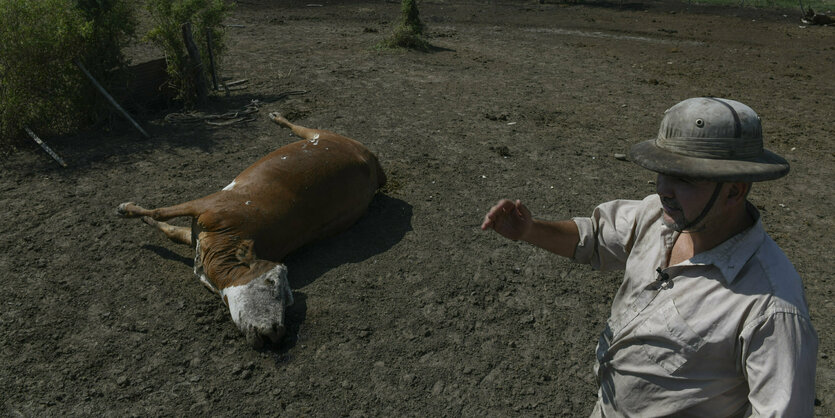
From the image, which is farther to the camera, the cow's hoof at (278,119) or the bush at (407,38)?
the bush at (407,38)

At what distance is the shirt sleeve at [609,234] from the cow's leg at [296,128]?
14.4 feet

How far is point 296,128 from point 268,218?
264 centimetres

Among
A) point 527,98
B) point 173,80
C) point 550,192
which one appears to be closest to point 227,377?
point 550,192

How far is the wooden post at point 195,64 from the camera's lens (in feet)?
29.0

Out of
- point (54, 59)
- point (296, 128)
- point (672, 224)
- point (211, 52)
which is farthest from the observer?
point (211, 52)

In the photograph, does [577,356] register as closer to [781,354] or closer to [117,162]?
[781,354]

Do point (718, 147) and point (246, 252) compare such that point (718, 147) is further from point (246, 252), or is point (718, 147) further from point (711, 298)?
point (246, 252)

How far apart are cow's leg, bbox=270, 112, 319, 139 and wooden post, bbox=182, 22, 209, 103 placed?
1.57 metres

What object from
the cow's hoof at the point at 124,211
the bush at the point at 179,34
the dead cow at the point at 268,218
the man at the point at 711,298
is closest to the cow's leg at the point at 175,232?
the dead cow at the point at 268,218

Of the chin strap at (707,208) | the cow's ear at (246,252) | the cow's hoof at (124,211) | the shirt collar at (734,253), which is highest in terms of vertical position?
the chin strap at (707,208)

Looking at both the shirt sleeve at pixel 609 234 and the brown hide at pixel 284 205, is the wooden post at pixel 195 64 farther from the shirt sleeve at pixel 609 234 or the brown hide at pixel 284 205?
the shirt sleeve at pixel 609 234

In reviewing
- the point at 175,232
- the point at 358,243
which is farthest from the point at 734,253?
the point at 175,232

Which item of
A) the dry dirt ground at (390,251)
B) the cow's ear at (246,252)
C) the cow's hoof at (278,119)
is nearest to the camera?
the dry dirt ground at (390,251)

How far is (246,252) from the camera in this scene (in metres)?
4.70
